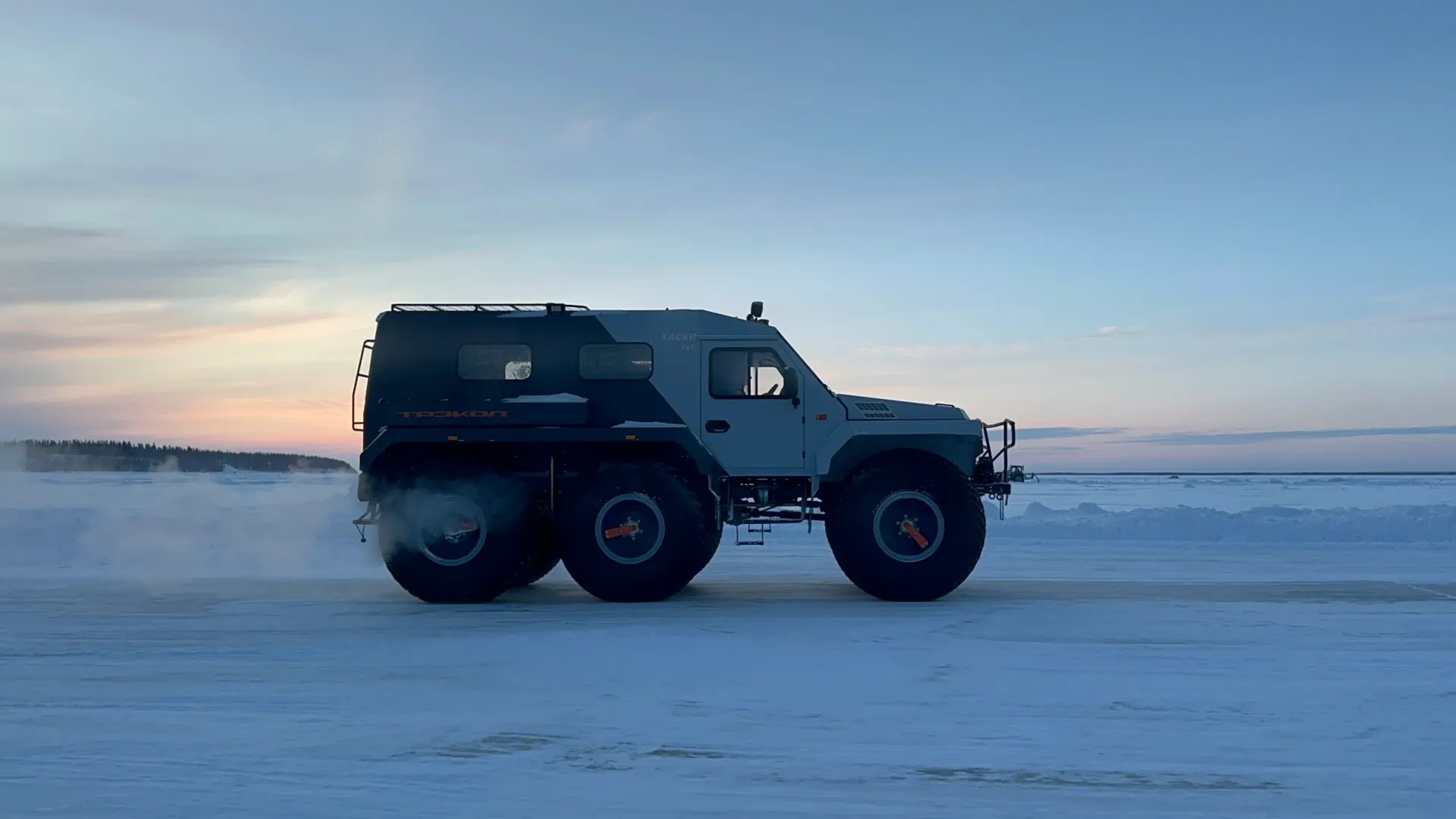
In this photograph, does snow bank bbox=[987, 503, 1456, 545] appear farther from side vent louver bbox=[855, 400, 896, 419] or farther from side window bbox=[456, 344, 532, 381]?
side window bbox=[456, 344, 532, 381]

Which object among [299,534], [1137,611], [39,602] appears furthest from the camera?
[299,534]

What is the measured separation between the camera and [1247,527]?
61.3 ft

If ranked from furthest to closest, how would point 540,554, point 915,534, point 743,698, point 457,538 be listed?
point 540,554 < point 457,538 < point 915,534 < point 743,698

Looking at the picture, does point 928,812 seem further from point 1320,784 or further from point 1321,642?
point 1321,642

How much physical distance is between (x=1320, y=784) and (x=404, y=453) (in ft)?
30.2

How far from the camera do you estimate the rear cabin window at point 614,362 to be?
38.2 ft

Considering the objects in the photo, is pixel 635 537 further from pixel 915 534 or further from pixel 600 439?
pixel 915 534

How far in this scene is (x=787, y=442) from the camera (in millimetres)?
11656

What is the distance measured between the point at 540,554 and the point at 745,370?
3.48 meters

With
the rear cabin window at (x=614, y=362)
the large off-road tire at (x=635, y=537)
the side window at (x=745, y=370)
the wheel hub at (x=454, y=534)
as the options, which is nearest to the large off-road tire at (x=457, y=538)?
the wheel hub at (x=454, y=534)

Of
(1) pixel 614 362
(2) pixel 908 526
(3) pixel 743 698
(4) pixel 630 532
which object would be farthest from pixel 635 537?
(3) pixel 743 698

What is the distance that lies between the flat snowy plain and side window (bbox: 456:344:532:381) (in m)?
2.43

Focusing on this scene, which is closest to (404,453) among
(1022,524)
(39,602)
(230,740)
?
(39,602)

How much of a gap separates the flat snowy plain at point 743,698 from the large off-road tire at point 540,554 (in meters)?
0.23
